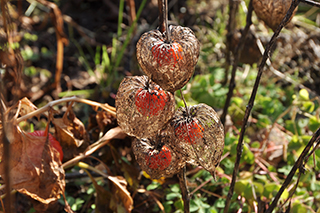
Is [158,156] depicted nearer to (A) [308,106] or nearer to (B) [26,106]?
(B) [26,106]

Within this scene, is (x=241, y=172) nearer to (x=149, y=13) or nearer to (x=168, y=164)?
(x=168, y=164)

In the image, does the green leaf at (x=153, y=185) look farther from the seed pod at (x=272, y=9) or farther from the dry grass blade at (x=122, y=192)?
the seed pod at (x=272, y=9)

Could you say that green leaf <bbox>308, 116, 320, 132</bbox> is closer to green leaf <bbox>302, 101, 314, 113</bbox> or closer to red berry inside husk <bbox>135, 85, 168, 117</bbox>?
green leaf <bbox>302, 101, 314, 113</bbox>

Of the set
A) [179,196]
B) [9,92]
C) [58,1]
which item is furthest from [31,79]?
[179,196]

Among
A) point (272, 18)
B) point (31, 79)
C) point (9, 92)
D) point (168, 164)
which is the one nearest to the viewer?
point (168, 164)

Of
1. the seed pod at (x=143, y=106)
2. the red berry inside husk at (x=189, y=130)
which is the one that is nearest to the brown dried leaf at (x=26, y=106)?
the seed pod at (x=143, y=106)

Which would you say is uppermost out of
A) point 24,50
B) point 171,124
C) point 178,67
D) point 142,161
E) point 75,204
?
point 178,67
